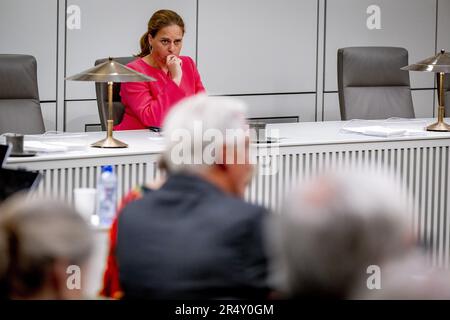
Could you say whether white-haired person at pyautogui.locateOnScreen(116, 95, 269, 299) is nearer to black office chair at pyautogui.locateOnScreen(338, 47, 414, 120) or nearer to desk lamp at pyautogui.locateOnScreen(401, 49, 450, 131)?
desk lamp at pyautogui.locateOnScreen(401, 49, 450, 131)

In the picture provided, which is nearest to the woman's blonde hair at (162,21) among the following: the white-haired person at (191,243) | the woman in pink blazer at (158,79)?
the woman in pink blazer at (158,79)

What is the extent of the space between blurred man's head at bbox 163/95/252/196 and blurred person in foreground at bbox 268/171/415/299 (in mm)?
754

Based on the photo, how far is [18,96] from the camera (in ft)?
15.2

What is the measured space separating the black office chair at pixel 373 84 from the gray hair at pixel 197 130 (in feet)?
10.8

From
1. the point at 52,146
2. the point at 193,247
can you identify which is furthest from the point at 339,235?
the point at 52,146

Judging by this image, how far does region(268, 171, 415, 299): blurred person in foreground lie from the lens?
1.32 m

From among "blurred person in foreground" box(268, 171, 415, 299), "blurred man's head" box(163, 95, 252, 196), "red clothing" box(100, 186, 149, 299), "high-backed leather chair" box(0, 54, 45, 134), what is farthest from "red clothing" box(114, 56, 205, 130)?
"blurred person in foreground" box(268, 171, 415, 299)

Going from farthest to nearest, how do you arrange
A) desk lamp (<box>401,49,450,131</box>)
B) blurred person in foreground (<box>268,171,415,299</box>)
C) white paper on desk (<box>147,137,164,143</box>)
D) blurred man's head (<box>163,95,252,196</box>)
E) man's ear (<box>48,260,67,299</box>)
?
desk lamp (<box>401,49,450,131</box>)
white paper on desk (<box>147,137,164,143</box>)
blurred man's head (<box>163,95,252,196</box>)
man's ear (<box>48,260,67,299</box>)
blurred person in foreground (<box>268,171,415,299</box>)

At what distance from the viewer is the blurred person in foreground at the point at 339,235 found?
132 centimetres

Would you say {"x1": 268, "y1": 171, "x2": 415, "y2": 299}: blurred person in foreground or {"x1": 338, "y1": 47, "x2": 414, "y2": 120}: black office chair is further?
{"x1": 338, "y1": 47, "x2": 414, "y2": 120}: black office chair

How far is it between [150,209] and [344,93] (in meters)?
3.57

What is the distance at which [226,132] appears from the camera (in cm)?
221

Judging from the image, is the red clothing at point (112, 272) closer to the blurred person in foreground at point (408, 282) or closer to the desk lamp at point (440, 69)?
the blurred person in foreground at point (408, 282)
